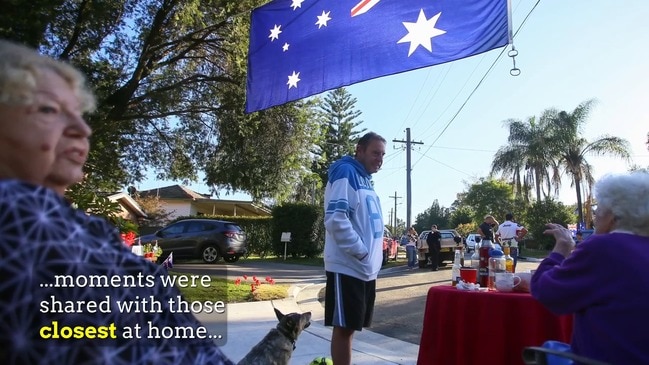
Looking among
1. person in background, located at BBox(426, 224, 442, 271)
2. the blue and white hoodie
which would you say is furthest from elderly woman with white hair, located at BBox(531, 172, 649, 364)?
person in background, located at BBox(426, 224, 442, 271)

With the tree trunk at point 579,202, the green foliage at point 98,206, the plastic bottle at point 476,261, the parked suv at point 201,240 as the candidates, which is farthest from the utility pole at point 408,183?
the plastic bottle at point 476,261

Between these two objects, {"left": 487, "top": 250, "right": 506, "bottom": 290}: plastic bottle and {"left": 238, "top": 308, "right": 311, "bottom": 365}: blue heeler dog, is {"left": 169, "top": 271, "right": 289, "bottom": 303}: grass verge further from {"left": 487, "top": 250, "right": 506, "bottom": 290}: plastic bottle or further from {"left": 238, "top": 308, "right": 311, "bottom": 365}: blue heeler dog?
{"left": 487, "top": 250, "right": 506, "bottom": 290}: plastic bottle

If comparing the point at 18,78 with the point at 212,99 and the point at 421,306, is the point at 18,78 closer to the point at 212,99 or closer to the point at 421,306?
the point at 421,306

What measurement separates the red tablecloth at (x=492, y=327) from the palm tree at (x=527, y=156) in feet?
102

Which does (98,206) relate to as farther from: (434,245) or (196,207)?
(196,207)

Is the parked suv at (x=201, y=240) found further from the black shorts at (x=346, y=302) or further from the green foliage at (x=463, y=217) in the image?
the green foliage at (x=463, y=217)

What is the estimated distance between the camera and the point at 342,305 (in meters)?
3.40

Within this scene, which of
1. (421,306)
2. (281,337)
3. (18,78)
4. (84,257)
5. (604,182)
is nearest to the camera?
(84,257)

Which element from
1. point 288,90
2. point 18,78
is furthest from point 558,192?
point 18,78

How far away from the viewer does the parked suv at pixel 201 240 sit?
18.0m

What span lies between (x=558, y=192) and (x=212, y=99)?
26315 millimetres

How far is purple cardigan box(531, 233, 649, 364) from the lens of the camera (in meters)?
1.84

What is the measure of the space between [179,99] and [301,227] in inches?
515

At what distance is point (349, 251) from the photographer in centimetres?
339
